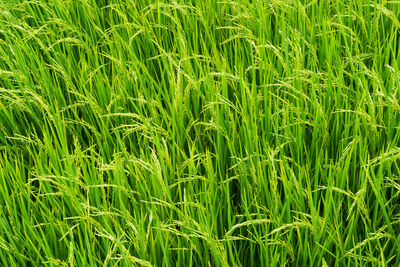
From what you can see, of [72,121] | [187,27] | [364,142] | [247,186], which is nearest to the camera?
[247,186]

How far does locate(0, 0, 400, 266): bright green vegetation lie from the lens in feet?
4.87

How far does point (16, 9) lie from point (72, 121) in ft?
2.84

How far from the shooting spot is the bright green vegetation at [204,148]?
58.5 inches

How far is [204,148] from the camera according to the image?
190 cm

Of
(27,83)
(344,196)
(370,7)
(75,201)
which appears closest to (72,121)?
(27,83)

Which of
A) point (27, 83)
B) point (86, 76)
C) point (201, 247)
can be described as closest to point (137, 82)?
point (86, 76)

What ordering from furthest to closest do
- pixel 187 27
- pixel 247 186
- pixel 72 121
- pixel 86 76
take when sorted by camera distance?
pixel 187 27 < pixel 86 76 < pixel 72 121 < pixel 247 186

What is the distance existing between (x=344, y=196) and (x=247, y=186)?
31 cm

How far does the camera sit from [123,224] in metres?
1.55

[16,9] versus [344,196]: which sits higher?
[16,9]

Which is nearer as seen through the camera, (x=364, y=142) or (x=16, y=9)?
(x=364, y=142)

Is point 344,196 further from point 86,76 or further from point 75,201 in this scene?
point 86,76

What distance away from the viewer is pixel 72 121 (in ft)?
6.55

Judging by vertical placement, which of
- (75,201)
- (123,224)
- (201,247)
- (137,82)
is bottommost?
(201,247)
